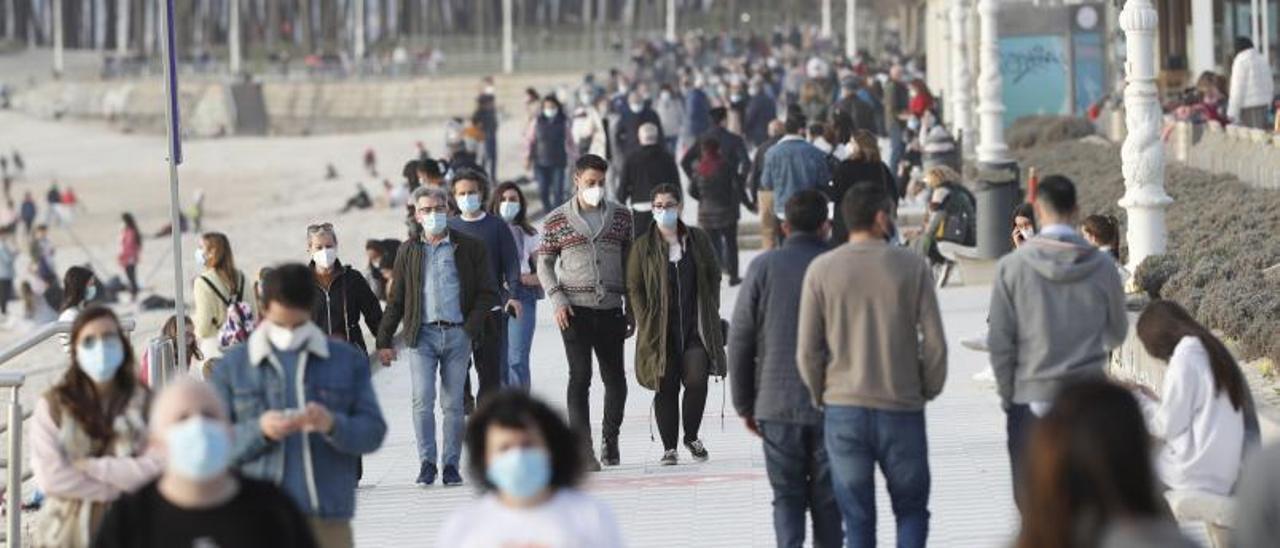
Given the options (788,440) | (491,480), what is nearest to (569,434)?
(491,480)

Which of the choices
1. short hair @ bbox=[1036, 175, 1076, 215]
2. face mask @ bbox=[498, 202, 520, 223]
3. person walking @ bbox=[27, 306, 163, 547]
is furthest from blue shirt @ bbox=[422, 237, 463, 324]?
person walking @ bbox=[27, 306, 163, 547]

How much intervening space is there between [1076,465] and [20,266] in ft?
165

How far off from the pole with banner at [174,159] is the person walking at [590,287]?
190 centimetres

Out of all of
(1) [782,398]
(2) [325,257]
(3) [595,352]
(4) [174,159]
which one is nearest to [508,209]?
(3) [595,352]

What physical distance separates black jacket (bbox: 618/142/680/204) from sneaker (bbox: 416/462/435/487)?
7.82 meters

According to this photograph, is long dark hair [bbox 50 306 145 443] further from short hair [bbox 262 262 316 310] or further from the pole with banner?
the pole with banner

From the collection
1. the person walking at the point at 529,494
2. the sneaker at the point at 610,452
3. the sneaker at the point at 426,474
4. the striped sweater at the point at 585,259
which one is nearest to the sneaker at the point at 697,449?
the sneaker at the point at 610,452

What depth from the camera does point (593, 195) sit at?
14.5 meters

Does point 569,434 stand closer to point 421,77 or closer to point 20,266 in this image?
point 20,266

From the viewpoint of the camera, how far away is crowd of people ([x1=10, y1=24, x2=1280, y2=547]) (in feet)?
22.7

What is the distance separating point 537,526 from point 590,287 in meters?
7.44

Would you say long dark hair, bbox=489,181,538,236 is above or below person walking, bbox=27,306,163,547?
above

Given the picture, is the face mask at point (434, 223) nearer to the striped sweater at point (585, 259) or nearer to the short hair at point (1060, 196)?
the striped sweater at point (585, 259)

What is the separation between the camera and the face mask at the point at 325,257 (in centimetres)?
1353
